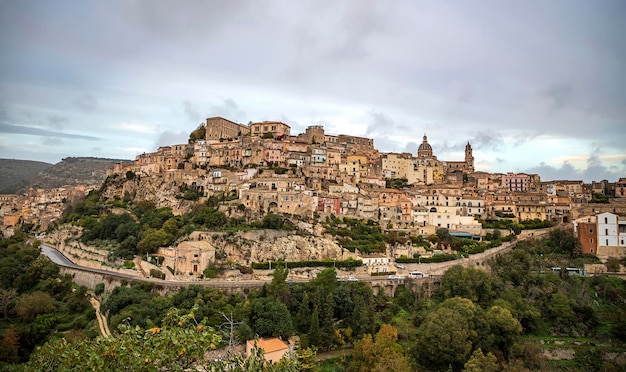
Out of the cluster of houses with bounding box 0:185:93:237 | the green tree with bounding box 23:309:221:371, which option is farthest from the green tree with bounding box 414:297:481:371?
the cluster of houses with bounding box 0:185:93:237

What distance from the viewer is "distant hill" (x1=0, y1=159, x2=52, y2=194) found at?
81.9 m

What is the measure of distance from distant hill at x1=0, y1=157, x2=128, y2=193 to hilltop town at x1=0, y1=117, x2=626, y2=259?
30017mm

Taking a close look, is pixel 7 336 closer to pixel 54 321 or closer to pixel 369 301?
pixel 54 321

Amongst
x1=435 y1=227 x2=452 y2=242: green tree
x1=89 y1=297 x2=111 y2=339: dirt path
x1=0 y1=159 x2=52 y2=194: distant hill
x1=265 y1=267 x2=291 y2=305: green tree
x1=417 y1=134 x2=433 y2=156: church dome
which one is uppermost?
x1=417 y1=134 x2=433 y2=156: church dome

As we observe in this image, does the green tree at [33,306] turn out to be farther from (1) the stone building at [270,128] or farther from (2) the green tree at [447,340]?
(1) the stone building at [270,128]

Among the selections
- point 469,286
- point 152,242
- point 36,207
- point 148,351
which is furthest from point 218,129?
point 148,351

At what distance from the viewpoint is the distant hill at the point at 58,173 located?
9169 cm

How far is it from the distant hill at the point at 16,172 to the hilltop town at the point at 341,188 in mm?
19890

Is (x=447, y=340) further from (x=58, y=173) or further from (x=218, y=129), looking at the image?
(x=58, y=173)

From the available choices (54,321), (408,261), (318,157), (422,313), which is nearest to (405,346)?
(422,313)

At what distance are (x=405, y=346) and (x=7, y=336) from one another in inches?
893

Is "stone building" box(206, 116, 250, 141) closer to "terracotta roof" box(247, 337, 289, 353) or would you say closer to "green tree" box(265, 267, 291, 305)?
"green tree" box(265, 267, 291, 305)

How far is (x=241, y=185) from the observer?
45.5 meters

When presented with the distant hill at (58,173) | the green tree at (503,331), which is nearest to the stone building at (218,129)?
the distant hill at (58,173)
